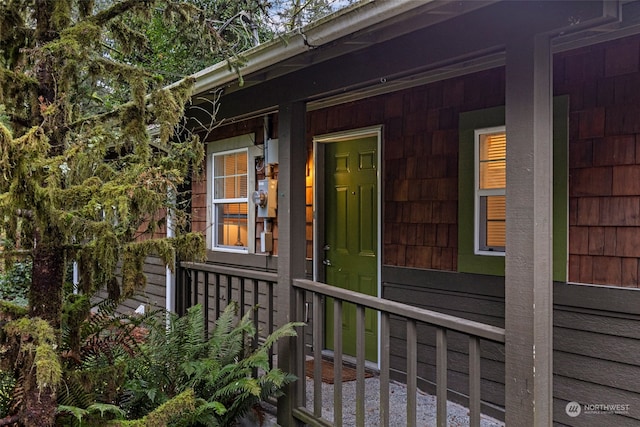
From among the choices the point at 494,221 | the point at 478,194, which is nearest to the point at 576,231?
the point at 494,221

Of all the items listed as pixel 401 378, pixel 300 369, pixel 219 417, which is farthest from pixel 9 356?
pixel 401 378

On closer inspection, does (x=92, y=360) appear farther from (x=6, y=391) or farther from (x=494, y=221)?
(x=494, y=221)

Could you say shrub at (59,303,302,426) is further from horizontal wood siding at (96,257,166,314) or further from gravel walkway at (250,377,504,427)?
horizontal wood siding at (96,257,166,314)

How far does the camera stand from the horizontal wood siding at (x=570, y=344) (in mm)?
2975

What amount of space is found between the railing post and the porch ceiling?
18 centimetres

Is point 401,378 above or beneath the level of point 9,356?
beneath

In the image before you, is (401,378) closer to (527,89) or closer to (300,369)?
(300,369)

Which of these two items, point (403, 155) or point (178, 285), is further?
point (178, 285)

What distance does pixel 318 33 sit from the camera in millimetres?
2670

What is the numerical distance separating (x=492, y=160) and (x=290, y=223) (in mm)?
1541

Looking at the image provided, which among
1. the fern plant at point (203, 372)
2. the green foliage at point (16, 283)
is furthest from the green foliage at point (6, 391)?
the green foliage at point (16, 283)

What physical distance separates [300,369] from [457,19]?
2.26 m

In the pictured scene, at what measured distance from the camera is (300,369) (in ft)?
11.0

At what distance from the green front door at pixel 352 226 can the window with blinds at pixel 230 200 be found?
1.13 m
